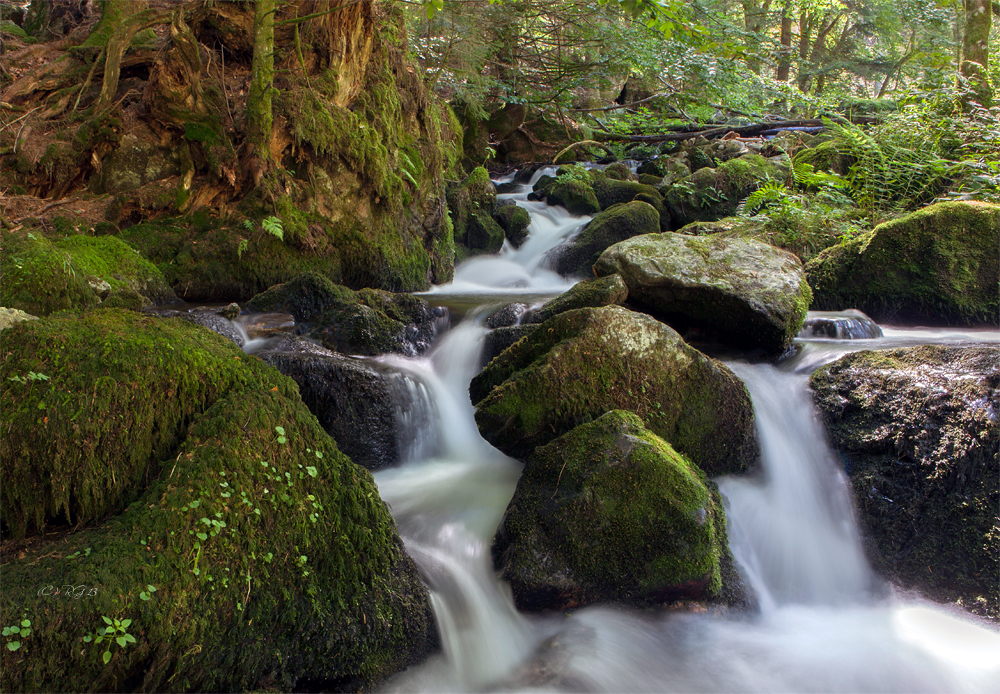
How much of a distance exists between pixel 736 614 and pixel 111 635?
3168 millimetres

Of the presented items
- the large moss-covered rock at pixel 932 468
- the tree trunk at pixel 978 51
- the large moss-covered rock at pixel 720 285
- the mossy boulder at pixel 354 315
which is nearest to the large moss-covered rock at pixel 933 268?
the large moss-covered rock at pixel 720 285

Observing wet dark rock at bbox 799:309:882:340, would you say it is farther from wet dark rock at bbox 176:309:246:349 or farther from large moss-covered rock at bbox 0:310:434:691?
wet dark rock at bbox 176:309:246:349

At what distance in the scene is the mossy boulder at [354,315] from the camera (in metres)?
5.83

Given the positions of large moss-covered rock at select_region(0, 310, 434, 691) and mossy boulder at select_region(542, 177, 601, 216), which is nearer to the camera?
large moss-covered rock at select_region(0, 310, 434, 691)

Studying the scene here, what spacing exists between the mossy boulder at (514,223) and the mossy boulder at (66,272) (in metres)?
6.86

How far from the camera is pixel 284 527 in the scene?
270 centimetres

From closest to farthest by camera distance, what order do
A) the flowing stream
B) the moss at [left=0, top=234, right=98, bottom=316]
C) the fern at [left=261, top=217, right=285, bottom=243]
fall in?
the flowing stream, the moss at [left=0, top=234, right=98, bottom=316], the fern at [left=261, top=217, right=285, bottom=243]

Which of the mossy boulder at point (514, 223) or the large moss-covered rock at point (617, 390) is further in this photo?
the mossy boulder at point (514, 223)

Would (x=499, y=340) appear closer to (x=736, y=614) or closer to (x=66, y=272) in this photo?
(x=736, y=614)

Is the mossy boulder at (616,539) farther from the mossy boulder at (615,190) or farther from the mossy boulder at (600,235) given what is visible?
the mossy boulder at (615,190)

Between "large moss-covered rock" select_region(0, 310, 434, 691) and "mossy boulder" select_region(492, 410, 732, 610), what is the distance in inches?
27.0

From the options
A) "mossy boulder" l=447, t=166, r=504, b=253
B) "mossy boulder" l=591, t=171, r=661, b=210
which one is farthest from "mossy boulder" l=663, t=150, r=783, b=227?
"mossy boulder" l=447, t=166, r=504, b=253

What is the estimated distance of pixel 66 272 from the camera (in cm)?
509

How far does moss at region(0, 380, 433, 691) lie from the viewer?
83.2 inches
